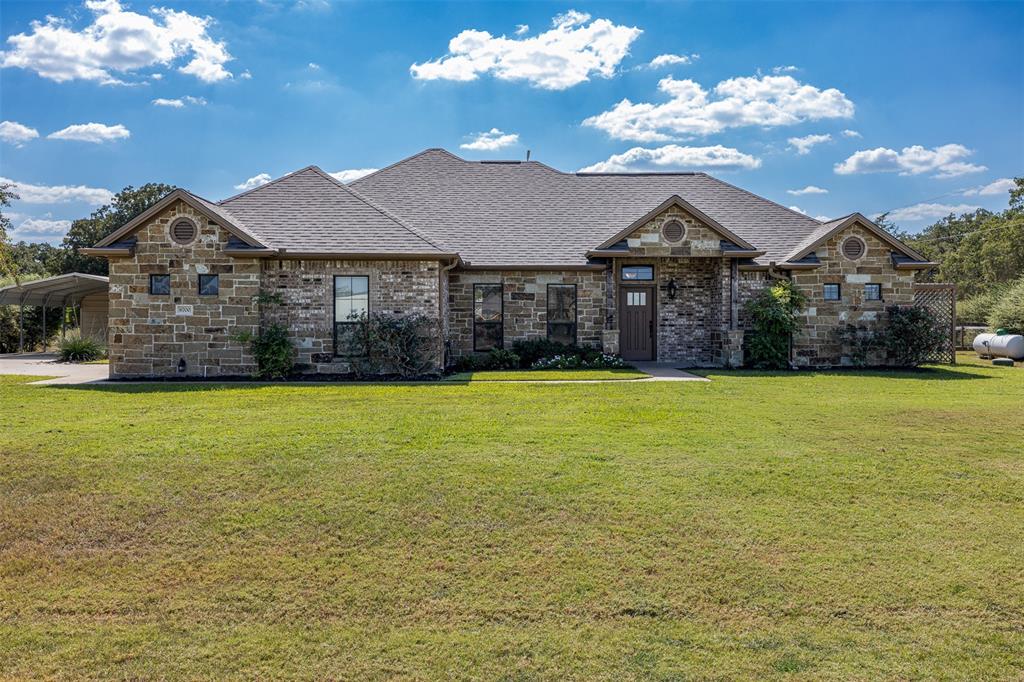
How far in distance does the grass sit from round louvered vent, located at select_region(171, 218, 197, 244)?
6554mm

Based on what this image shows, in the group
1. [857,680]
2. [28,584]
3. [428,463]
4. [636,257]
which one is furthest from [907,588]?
[636,257]

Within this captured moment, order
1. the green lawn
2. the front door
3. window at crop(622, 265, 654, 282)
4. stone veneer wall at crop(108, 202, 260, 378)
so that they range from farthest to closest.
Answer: the front door, window at crop(622, 265, 654, 282), stone veneer wall at crop(108, 202, 260, 378), the green lawn

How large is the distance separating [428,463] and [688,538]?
285cm

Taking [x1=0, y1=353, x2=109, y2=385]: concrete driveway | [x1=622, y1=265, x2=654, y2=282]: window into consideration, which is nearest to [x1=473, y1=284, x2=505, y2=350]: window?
[x1=622, y1=265, x2=654, y2=282]: window

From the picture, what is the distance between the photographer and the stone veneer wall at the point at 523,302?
17.4 metres

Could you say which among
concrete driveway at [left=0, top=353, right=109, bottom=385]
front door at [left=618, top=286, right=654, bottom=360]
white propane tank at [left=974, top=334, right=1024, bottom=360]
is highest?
front door at [left=618, top=286, right=654, bottom=360]

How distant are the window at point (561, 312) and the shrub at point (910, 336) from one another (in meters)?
8.40

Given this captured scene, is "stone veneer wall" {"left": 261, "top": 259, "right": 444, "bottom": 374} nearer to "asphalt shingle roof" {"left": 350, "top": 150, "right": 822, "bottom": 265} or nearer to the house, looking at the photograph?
the house

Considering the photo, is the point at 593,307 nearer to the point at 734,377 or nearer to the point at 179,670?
the point at 734,377

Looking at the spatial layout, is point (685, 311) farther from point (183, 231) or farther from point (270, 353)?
point (183, 231)

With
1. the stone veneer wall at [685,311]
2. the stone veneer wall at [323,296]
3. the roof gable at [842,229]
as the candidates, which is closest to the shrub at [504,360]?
the stone veneer wall at [323,296]

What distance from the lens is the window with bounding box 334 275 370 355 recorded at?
15039 mm

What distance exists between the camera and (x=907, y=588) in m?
4.54

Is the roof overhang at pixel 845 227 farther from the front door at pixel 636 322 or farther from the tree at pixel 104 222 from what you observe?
the tree at pixel 104 222
